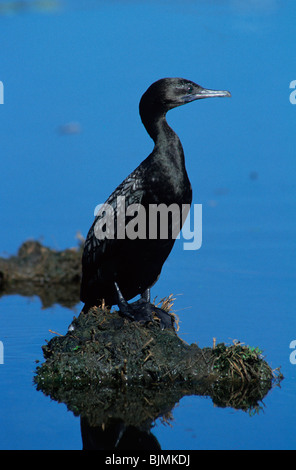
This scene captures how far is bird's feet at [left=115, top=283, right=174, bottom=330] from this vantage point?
8.26 metres

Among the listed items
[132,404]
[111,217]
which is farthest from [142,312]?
[132,404]

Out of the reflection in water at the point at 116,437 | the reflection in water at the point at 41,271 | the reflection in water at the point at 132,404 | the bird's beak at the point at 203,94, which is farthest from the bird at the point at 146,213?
the reflection in water at the point at 41,271

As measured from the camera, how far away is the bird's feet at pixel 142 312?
8.26m

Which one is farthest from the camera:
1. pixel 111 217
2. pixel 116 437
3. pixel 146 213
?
pixel 111 217

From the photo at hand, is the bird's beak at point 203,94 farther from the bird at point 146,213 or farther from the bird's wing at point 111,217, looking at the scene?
the bird's wing at point 111,217

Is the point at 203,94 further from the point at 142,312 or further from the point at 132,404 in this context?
the point at 132,404

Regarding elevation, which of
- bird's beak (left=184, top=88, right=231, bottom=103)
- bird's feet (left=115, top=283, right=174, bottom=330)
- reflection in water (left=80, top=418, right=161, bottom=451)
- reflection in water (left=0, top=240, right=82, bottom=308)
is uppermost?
reflection in water (left=0, top=240, right=82, bottom=308)

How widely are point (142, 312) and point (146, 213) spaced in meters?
0.88

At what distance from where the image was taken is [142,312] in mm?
8305

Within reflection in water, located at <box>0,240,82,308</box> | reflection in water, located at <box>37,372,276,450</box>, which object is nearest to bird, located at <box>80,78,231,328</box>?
reflection in water, located at <box>37,372,276,450</box>

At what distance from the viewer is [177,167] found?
8.06m

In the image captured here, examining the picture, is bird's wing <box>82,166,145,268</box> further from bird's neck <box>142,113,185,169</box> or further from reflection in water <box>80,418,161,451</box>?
reflection in water <box>80,418,161,451</box>
